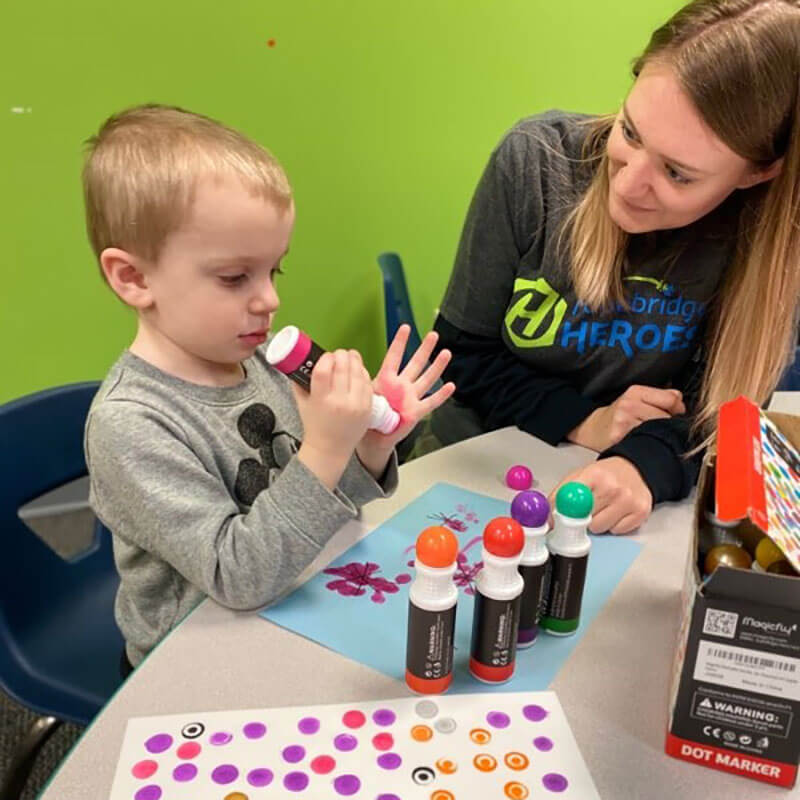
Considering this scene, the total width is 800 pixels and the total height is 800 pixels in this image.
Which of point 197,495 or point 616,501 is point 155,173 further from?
point 616,501

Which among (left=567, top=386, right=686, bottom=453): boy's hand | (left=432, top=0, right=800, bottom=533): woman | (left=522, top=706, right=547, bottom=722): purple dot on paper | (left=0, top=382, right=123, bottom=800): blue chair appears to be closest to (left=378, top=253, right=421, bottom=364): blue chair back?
(left=432, top=0, right=800, bottom=533): woman

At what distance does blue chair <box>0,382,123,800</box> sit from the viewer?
0.93m

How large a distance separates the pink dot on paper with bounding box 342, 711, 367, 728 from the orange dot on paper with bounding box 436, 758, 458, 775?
2.5 inches

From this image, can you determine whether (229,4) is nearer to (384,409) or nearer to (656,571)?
(384,409)

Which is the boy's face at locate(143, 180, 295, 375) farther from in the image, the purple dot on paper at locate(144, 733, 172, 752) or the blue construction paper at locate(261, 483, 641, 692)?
the purple dot on paper at locate(144, 733, 172, 752)

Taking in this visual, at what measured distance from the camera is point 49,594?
1.06 m

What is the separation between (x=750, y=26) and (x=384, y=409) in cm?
60

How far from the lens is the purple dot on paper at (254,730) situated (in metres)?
0.58

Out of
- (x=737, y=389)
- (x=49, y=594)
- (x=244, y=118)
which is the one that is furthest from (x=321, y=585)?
(x=244, y=118)

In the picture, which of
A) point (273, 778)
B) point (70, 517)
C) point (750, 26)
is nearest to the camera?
point (273, 778)

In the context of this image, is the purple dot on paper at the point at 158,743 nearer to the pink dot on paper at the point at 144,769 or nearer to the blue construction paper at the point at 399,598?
the pink dot on paper at the point at 144,769

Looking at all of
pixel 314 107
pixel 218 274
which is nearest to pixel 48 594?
pixel 218 274

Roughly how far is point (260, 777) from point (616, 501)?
48 centimetres

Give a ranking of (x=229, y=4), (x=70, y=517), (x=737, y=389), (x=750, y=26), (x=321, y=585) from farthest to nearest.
Answer: (x=70, y=517) → (x=229, y=4) → (x=737, y=389) → (x=750, y=26) → (x=321, y=585)
